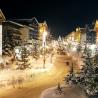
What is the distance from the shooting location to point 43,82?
121 ft

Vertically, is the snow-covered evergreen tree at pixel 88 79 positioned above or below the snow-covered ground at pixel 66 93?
above

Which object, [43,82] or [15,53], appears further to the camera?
[15,53]

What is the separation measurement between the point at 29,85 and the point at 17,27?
6199cm

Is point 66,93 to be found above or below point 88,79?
below

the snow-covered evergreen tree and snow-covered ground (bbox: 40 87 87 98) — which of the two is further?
the snow-covered evergreen tree

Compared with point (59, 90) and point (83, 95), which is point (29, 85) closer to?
point (59, 90)

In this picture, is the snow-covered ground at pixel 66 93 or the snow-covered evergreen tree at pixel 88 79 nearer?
the snow-covered ground at pixel 66 93

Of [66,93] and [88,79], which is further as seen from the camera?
[88,79]

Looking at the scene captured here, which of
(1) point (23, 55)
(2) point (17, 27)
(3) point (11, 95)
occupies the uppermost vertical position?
(2) point (17, 27)

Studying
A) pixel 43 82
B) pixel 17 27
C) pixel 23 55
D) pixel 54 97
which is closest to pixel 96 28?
pixel 17 27

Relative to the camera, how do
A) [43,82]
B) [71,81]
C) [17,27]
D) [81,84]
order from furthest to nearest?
1. [17,27]
2. [43,82]
3. [71,81]
4. [81,84]

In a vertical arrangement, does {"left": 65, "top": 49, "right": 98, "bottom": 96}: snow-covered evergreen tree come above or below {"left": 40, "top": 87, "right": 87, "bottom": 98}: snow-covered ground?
above

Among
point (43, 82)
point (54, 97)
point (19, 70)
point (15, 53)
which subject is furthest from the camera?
point (15, 53)

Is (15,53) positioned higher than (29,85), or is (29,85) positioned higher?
(15,53)
